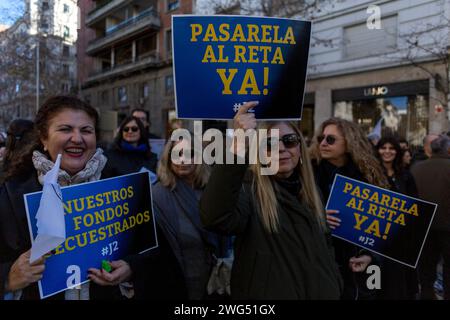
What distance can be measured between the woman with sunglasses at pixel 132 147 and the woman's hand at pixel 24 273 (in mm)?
2594

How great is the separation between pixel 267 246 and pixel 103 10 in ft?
101

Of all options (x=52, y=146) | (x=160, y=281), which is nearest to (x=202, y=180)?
(x=160, y=281)

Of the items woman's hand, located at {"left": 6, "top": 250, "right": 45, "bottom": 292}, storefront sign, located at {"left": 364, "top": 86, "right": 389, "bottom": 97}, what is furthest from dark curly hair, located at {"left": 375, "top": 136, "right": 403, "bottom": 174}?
storefront sign, located at {"left": 364, "top": 86, "right": 389, "bottom": 97}

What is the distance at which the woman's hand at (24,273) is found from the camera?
5.07 feet

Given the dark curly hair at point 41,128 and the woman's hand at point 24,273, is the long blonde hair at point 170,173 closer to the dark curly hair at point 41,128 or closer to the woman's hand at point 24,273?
the dark curly hair at point 41,128

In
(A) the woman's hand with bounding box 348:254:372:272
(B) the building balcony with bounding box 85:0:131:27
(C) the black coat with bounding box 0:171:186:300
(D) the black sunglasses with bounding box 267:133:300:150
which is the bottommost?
(A) the woman's hand with bounding box 348:254:372:272

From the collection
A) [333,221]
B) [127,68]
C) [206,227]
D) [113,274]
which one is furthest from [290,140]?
[127,68]

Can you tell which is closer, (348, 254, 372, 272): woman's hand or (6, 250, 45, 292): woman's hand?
(6, 250, 45, 292): woman's hand

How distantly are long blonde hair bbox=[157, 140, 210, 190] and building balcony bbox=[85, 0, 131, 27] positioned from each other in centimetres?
2745

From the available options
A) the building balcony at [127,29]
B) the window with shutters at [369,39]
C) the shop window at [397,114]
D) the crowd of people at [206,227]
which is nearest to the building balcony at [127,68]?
the building balcony at [127,29]

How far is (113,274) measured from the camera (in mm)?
1791

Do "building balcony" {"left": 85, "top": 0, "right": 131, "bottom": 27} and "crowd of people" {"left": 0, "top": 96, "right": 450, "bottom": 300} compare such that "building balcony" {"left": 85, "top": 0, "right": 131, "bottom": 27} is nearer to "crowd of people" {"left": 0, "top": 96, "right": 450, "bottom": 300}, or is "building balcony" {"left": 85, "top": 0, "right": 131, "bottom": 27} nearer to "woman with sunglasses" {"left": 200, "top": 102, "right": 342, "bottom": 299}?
"crowd of people" {"left": 0, "top": 96, "right": 450, "bottom": 300}

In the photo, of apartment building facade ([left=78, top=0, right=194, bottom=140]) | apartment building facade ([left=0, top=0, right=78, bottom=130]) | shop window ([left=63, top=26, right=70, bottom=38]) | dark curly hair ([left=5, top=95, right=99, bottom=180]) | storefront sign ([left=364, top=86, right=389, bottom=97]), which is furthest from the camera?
apartment building facade ([left=78, top=0, right=194, bottom=140])

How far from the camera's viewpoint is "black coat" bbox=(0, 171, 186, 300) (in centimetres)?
162
